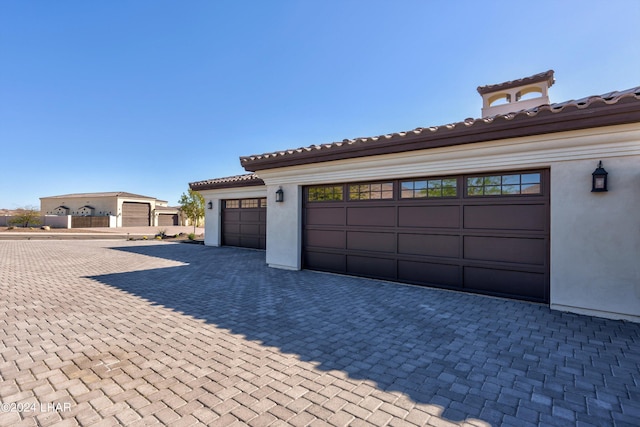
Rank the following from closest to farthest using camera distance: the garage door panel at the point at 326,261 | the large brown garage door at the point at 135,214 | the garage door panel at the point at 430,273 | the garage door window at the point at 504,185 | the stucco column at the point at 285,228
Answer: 1. the garage door window at the point at 504,185
2. the garage door panel at the point at 430,273
3. the garage door panel at the point at 326,261
4. the stucco column at the point at 285,228
5. the large brown garage door at the point at 135,214

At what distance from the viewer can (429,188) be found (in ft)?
20.6

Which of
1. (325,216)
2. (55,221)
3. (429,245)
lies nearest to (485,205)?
(429,245)

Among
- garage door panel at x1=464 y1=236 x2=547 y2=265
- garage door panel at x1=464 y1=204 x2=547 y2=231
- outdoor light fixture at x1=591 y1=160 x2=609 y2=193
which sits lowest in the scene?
garage door panel at x1=464 y1=236 x2=547 y2=265

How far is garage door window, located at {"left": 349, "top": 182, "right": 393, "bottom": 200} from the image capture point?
22.4 ft

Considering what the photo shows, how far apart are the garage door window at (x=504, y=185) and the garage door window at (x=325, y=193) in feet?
10.4

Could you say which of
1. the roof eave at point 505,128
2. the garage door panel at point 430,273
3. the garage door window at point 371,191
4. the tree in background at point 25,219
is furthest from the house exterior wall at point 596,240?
the tree in background at point 25,219

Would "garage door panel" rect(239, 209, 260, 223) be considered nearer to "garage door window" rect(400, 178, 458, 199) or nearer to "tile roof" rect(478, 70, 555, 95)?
"garage door window" rect(400, 178, 458, 199)

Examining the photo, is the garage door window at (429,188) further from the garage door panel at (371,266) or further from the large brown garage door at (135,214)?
the large brown garage door at (135,214)

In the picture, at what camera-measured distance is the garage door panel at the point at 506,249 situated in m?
5.06

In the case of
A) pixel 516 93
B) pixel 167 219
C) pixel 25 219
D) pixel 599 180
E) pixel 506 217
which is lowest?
pixel 167 219

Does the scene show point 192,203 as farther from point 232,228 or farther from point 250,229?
point 250,229

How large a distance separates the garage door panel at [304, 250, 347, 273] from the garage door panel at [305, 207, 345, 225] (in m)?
0.85

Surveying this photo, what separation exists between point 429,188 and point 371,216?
1.51 m

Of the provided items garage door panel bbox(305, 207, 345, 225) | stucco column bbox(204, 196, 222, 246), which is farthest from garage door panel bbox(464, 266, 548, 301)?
stucco column bbox(204, 196, 222, 246)
